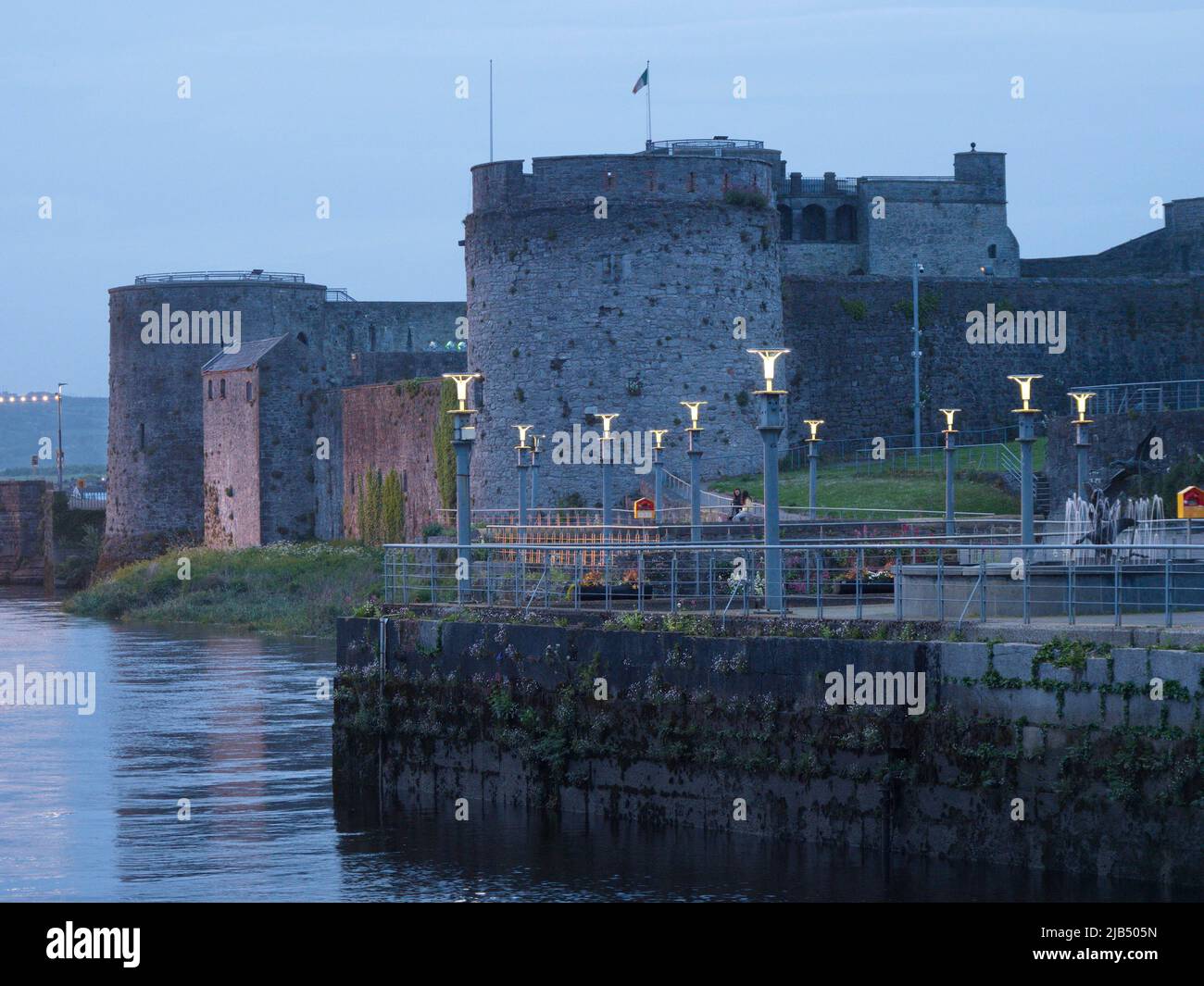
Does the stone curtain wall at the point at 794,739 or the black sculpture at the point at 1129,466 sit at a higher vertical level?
the black sculpture at the point at 1129,466

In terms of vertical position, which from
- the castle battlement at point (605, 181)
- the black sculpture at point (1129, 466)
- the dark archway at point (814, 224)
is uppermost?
the dark archway at point (814, 224)

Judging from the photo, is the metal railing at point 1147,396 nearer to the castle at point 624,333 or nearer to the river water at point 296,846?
the castle at point 624,333

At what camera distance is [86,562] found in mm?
71438

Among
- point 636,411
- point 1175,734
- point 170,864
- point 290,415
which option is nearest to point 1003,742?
point 1175,734

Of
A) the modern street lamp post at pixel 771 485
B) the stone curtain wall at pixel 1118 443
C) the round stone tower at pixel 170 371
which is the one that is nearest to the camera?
the modern street lamp post at pixel 771 485

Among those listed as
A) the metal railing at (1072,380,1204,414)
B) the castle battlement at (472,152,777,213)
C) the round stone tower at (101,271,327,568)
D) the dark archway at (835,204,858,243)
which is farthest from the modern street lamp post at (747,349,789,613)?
the dark archway at (835,204,858,243)

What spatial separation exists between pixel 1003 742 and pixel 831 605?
614 centimetres

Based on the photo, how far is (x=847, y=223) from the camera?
70.2 metres

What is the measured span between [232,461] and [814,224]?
21923mm

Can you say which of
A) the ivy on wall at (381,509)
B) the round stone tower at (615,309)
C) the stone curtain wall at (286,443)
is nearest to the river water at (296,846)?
the round stone tower at (615,309)

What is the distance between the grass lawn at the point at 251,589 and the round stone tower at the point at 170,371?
513 cm

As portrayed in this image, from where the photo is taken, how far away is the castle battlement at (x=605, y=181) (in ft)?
135

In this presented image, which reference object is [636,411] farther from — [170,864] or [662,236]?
[170,864]

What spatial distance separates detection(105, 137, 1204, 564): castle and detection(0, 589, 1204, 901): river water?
523 inches
